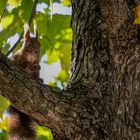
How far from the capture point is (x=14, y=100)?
1.17m

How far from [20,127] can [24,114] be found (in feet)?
0.13

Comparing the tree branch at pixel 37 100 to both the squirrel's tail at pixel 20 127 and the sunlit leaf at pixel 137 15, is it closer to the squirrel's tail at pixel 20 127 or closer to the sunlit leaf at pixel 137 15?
the squirrel's tail at pixel 20 127

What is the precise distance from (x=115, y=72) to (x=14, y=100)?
0.97 feet

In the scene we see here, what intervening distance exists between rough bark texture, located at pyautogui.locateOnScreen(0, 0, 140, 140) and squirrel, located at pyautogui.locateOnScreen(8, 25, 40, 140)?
126 mm

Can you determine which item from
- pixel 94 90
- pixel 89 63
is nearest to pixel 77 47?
pixel 89 63

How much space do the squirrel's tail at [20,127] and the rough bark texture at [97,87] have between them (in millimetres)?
137

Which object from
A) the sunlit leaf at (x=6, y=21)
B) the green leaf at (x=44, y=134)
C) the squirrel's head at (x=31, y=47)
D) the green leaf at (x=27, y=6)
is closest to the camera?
the squirrel's head at (x=31, y=47)

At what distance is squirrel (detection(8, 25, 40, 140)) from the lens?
132 cm

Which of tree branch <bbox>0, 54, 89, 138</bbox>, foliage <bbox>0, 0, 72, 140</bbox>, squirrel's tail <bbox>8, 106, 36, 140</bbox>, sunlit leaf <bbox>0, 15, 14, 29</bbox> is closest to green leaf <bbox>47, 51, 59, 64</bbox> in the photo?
foliage <bbox>0, 0, 72, 140</bbox>

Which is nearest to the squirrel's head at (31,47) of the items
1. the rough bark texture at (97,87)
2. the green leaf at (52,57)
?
the rough bark texture at (97,87)

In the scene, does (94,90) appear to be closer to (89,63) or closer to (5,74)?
(89,63)

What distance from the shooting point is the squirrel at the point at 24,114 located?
1.32 m

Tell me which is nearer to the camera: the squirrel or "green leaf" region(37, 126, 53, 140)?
the squirrel

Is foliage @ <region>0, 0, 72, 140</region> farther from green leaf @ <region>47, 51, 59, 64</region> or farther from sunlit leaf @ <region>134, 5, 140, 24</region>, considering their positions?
sunlit leaf @ <region>134, 5, 140, 24</region>
